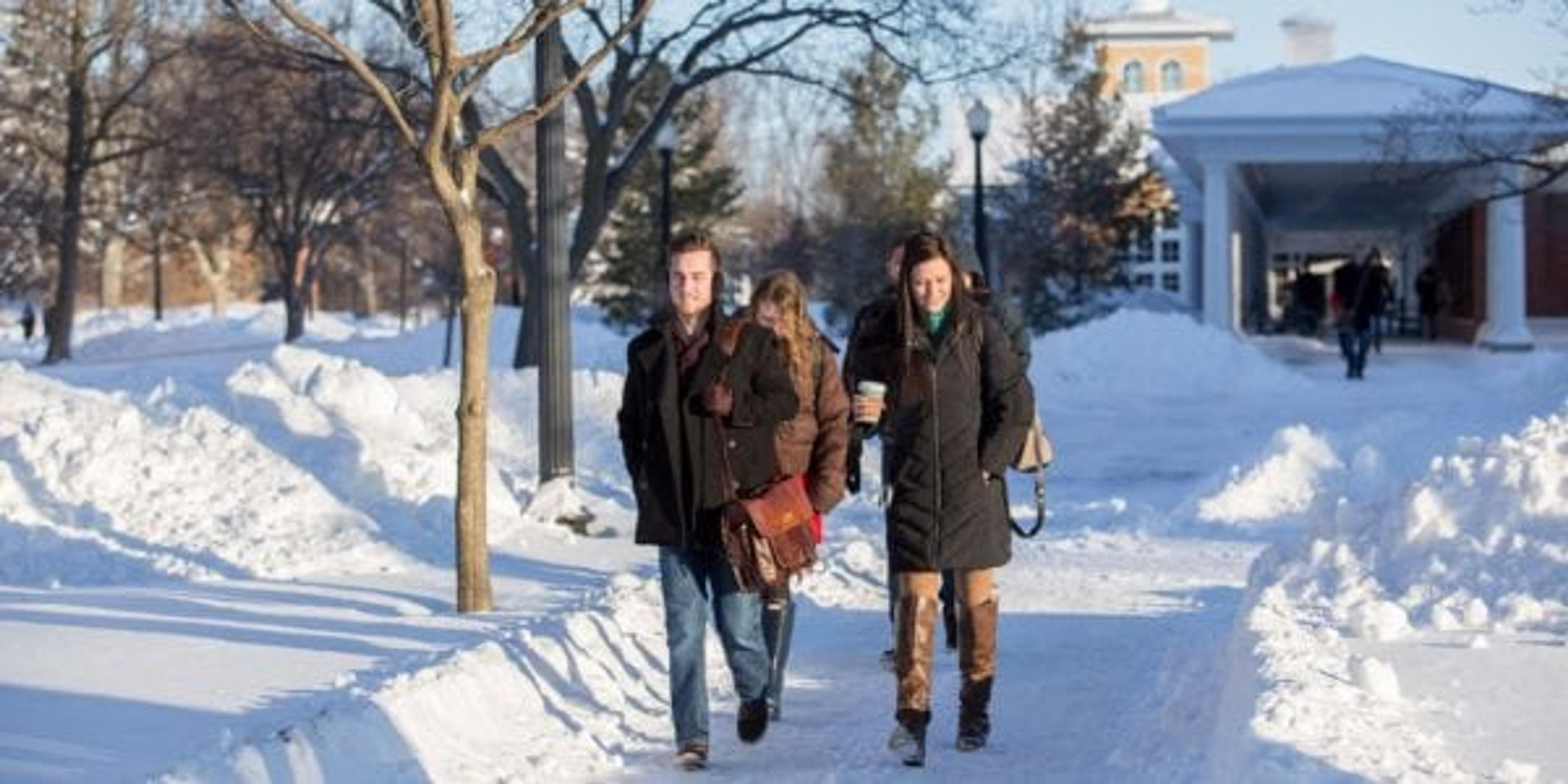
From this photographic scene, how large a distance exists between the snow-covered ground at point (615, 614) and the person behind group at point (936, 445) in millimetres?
461

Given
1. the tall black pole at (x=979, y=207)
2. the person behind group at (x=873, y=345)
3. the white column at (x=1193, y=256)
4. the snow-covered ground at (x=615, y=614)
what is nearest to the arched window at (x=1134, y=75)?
the white column at (x=1193, y=256)

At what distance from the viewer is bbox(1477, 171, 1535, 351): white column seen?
3428 cm

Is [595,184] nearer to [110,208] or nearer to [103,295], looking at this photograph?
[110,208]

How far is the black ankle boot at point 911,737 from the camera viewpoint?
734cm

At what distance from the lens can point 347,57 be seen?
10273 mm

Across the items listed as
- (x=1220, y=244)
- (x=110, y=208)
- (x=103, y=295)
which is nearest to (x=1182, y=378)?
(x=1220, y=244)

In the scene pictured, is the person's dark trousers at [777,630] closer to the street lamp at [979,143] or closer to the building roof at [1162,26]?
the street lamp at [979,143]

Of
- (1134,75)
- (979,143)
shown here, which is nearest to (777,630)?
(979,143)

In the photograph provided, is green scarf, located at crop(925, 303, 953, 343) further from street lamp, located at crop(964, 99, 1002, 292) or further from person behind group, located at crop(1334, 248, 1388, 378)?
person behind group, located at crop(1334, 248, 1388, 378)

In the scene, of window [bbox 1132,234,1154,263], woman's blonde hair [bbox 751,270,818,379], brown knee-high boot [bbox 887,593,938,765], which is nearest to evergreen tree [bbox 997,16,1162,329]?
window [bbox 1132,234,1154,263]

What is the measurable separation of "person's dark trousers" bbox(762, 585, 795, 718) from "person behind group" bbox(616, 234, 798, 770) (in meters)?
0.39

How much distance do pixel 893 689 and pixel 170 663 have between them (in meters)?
3.04

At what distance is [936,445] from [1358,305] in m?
24.9

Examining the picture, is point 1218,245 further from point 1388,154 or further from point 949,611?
point 949,611
